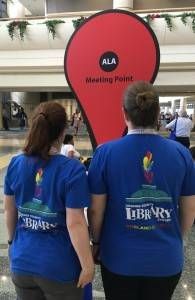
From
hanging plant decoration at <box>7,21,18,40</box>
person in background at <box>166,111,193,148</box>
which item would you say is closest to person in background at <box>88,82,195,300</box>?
person in background at <box>166,111,193,148</box>

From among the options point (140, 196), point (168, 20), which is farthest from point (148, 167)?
point (168, 20)

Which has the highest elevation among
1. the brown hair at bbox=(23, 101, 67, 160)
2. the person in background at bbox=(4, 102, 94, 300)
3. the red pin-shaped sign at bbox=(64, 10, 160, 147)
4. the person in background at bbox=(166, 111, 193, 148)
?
the red pin-shaped sign at bbox=(64, 10, 160, 147)

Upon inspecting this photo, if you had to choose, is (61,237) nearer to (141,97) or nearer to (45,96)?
(141,97)

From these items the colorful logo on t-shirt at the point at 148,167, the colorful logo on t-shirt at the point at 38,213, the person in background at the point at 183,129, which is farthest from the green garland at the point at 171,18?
the colorful logo on t-shirt at the point at 38,213

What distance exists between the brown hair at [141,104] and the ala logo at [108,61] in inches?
53.2

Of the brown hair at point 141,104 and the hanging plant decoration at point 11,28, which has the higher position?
the hanging plant decoration at point 11,28

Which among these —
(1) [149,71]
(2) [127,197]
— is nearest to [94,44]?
(1) [149,71]

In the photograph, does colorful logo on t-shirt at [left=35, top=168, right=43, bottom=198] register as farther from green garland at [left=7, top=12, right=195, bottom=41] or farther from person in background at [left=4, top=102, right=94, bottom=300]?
green garland at [left=7, top=12, right=195, bottom=41]

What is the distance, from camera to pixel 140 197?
1703mm

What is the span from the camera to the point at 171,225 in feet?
5.76

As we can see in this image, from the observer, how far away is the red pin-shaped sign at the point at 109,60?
302 cm

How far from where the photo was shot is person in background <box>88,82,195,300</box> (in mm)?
1701

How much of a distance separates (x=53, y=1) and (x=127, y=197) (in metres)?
21.7

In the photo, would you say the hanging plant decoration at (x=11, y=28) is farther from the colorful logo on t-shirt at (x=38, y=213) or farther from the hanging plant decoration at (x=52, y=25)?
the colorful logo on t-shirt at (x=38, y=213)
